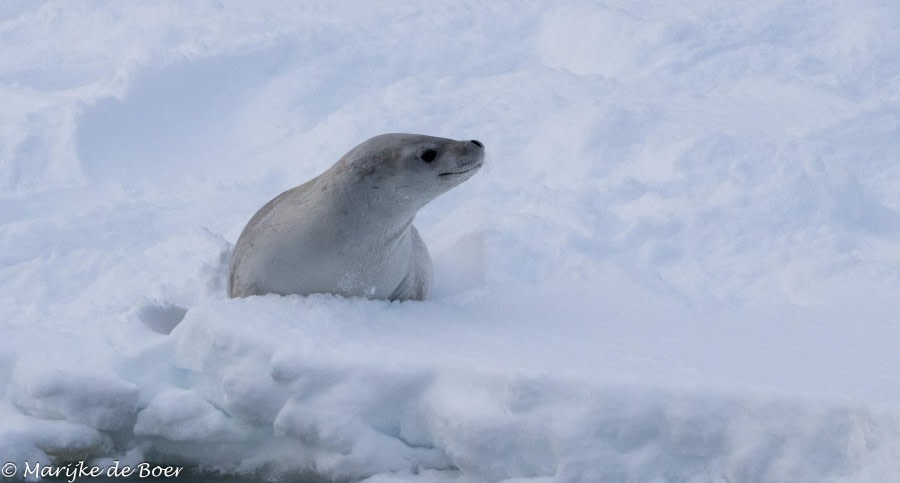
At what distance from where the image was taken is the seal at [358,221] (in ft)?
11.7

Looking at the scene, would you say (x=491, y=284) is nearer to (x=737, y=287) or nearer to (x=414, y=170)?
(x=414, y=170)

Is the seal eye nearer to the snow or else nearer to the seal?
the seal

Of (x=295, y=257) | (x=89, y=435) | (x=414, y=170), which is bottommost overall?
(x=89, y=435)

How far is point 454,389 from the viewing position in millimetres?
2795

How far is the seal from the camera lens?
140 inches

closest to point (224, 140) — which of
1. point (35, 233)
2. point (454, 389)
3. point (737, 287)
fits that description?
point (35, 233)

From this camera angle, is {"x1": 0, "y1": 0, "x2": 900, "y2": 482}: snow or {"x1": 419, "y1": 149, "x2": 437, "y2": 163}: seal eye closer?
{"x1": 0, "y1": 0, "x2": 900, "y2": 482}: snow

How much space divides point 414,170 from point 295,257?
1.69ft

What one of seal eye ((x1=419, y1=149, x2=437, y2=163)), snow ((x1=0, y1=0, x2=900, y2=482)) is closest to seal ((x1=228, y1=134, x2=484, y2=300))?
seal eye ((x1=419, y1=149, x2=437, y2=163))

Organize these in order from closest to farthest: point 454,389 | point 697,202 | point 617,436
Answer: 1. point 617,436
2. point 454,389
3. point 697,202

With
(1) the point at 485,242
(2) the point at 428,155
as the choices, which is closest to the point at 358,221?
(2) the point at 428,155

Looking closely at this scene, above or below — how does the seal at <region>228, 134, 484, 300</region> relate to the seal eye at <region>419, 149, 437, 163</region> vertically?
below

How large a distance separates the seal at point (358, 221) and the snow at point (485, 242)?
0.13 metres

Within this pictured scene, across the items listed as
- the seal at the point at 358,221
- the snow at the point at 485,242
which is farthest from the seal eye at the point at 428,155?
the snow at the point at 485,242
